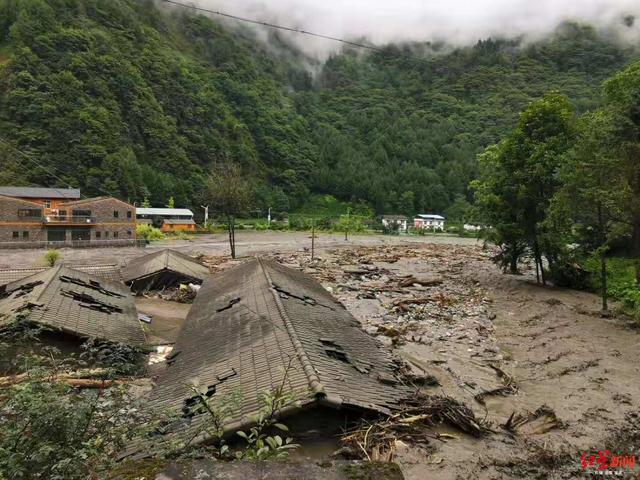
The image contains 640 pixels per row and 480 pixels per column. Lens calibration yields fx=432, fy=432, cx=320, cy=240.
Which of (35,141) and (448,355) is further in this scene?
(35,141)

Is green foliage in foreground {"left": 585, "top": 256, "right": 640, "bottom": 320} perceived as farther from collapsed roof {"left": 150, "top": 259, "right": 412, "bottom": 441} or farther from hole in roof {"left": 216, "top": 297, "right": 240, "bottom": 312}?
hole in roof {"left": 216, "top": 297, "right": 240, "bottom": 312}

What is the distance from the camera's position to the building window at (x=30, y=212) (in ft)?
185

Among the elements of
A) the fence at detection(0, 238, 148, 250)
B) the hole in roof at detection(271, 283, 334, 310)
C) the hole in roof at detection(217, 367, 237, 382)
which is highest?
the hole in roof at detection(271, 283, 334, 310)

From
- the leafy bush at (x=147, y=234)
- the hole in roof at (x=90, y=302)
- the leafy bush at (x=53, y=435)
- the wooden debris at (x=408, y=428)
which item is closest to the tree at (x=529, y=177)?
the wooden debris at (x=408, y=428)

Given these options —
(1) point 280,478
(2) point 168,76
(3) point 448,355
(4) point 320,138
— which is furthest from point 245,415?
(4) point 320,138

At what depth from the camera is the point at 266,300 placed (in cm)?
1261

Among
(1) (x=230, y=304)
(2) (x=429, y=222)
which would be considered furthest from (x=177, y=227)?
(1) (x=230, y=304)

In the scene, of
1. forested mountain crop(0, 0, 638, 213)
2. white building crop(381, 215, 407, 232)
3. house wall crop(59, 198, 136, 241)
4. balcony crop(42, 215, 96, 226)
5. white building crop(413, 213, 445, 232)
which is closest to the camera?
balcony crop(42, 215, 96, 226)

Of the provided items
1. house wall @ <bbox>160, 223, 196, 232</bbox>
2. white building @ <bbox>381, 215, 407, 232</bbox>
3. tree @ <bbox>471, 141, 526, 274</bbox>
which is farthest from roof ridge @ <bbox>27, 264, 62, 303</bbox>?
white building @ <bbox>381, 215, 407, 232</bbox>

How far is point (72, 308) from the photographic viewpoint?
1298cm

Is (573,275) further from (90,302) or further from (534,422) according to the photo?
(90,302)

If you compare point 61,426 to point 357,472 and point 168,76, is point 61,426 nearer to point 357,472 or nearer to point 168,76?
point 357,472

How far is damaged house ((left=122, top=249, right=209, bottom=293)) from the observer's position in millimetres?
24906

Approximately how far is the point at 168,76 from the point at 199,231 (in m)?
77.6
